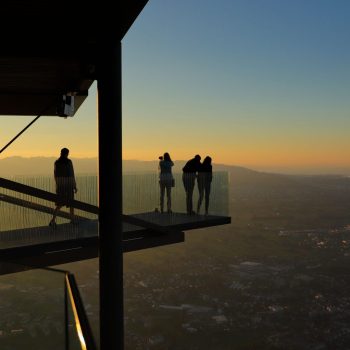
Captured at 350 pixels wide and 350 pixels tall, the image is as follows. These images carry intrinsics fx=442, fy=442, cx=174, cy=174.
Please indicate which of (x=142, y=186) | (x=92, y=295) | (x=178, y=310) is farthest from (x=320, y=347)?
(x=142, y=186)

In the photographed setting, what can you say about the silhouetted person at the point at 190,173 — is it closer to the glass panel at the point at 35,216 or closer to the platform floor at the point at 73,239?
the platform floor at the point at 73,239

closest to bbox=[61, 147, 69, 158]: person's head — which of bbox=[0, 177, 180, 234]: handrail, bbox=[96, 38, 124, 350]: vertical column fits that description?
bbox=[0, 177, 180, 234]: handrail

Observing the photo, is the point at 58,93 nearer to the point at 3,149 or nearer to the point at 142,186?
the point at 3,149

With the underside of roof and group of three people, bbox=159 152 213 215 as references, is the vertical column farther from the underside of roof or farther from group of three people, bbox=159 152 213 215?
group of three people, bbox=159 152 213 215

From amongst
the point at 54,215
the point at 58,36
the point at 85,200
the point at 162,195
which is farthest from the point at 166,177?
the point at 58,36

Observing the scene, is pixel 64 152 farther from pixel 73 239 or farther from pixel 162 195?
pixel 162 195

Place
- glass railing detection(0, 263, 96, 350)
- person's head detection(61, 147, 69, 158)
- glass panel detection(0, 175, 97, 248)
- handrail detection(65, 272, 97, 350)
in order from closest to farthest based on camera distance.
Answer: handrail detection(65, 272, 97, 350) < glass railing detection(0, 263, 96, 350) < glass panel detection(0, 175, 97, 248) < person's head detection(61, 147, 69, 158)

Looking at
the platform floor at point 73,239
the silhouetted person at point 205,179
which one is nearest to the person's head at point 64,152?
the platform floor at point 73,239

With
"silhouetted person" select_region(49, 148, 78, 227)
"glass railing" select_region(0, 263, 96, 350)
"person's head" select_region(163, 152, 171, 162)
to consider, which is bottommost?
"glass railing" select_region(0, 263, 96, 350)
